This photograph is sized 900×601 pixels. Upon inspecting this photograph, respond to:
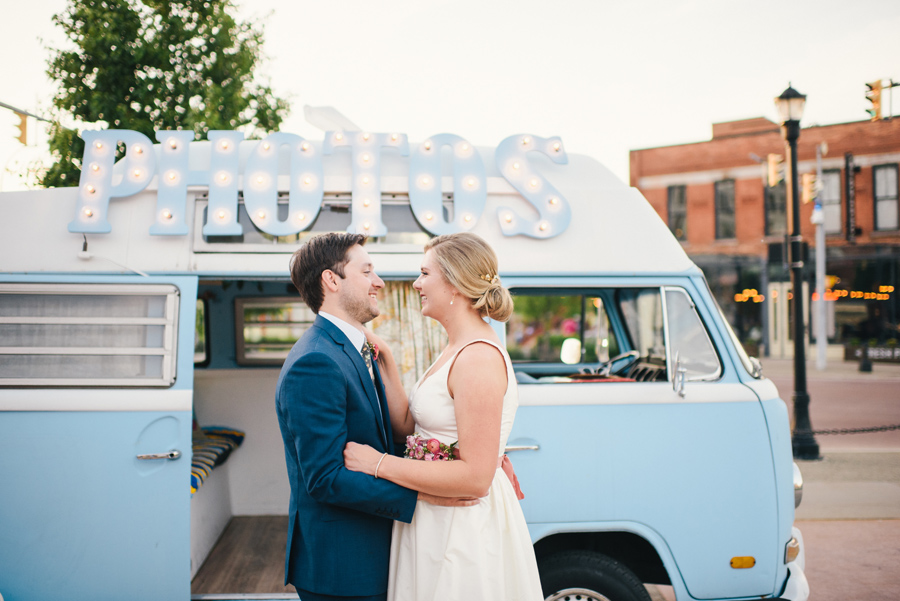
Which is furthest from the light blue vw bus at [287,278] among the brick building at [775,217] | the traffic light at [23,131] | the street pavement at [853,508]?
the brick building at [775,217]

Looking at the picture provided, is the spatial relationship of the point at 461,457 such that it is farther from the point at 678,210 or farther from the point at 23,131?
the point at 678,210

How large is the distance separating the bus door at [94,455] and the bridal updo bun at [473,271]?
1635 mm

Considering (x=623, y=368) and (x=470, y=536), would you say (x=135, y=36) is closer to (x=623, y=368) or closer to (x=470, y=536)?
(x=623, y=368)

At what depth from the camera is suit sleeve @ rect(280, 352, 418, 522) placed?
5.95ft

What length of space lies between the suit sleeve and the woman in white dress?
0.15ft

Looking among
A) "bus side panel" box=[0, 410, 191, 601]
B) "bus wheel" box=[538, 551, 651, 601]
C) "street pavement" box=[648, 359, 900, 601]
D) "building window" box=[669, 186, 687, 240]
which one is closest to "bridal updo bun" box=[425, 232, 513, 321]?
"bus wheel" box=[538, 551, 651, 601]

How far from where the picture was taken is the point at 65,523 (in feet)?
9.35

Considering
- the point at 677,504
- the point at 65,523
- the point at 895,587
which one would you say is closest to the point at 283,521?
the point at 65,523

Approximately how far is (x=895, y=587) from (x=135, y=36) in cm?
907

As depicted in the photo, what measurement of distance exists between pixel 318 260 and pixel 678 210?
25.3 metres

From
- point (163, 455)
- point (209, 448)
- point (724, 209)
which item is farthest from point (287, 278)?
point (724, 209)

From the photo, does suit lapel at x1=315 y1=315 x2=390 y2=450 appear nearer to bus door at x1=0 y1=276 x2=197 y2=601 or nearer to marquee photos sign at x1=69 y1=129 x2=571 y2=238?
marquee photos sign at x1=69 y1=129 x2=571 y2=238

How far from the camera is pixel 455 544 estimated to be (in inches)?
76.6

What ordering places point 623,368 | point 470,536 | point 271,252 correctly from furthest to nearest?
1. point 623,368
2. point 271,252
3. point 470,536
